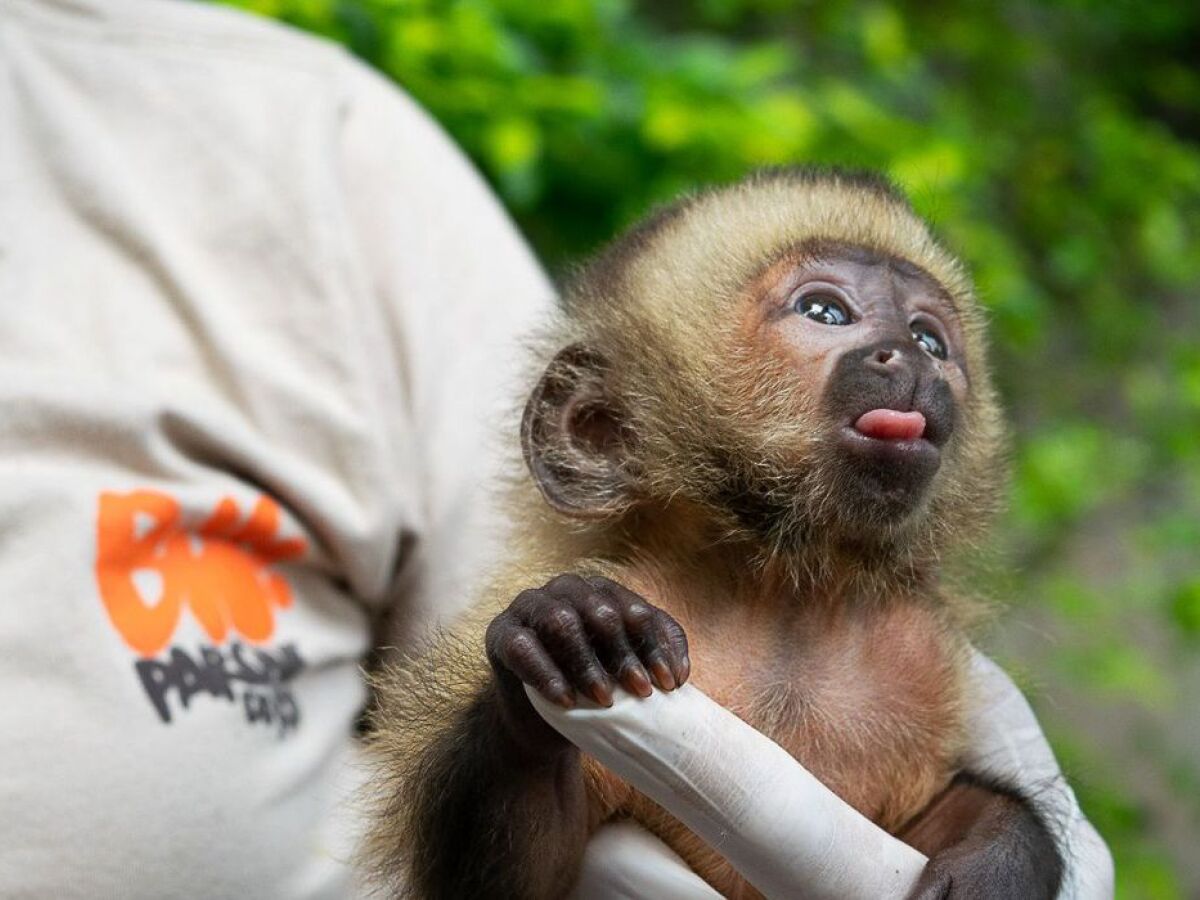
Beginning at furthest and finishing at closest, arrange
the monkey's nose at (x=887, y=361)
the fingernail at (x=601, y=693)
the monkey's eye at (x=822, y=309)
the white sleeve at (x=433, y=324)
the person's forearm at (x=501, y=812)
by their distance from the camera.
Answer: the white sleeve at (x=433, y=324) < the monkey's eye at (x=822, y=309) < the monkey's nose at (x=887, y=361) < the person's forearm at (x=501, y=812) < the fingernail at (x=601, y=693)

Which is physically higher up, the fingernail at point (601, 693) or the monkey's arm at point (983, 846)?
the fingernail at point (601, 693)

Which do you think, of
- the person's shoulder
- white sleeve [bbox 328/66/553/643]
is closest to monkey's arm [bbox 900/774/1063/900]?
white sleeve [bbox 328/66/553/643]

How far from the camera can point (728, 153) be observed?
121 inches

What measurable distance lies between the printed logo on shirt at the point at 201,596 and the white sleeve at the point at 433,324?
216 millimetres

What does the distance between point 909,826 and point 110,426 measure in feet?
3.29

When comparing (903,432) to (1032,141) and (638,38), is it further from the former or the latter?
(1032,141)

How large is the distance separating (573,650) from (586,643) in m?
0.01

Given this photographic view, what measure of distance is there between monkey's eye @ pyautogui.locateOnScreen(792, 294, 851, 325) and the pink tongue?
133 mm

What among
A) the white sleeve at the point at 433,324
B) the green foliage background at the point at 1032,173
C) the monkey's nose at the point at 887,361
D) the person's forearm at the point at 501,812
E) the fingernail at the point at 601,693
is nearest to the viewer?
the fingernail at the point at 601,693

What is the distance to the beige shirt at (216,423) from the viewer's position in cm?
148

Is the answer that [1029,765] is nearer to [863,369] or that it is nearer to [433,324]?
[863,369]

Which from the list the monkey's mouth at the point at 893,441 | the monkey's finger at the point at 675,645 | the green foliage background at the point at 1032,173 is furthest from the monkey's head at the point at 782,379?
the green foliage background at the point at 1032,173

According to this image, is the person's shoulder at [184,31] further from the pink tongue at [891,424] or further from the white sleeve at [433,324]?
the pink tongue at [891,424]

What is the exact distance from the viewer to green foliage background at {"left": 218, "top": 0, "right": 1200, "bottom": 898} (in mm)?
3029
